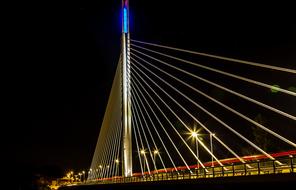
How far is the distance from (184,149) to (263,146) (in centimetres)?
1420

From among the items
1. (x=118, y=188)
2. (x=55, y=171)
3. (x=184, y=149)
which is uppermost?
(x=118, y=188)

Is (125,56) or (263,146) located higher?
(125,56)

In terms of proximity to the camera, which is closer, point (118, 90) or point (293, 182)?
point (293, 182)

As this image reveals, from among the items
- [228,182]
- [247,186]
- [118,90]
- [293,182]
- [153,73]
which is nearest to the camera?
[293,182]

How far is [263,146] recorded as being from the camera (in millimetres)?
56688

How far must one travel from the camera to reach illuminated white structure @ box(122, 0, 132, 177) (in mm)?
32562

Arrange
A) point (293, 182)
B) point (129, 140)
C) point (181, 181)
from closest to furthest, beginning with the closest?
point (293, 182)
point (181, 181)
point (129, 140)

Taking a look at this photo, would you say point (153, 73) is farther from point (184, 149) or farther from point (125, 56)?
point (184, 149)

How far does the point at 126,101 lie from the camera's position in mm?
33938

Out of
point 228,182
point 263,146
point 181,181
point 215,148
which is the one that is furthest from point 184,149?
point 228,182

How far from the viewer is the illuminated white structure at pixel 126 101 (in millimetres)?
32562

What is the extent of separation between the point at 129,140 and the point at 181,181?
32.7 feet

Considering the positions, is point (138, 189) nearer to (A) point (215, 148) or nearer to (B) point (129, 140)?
(B) point (129, 140)

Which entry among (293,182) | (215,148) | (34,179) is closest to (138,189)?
(293,182)
